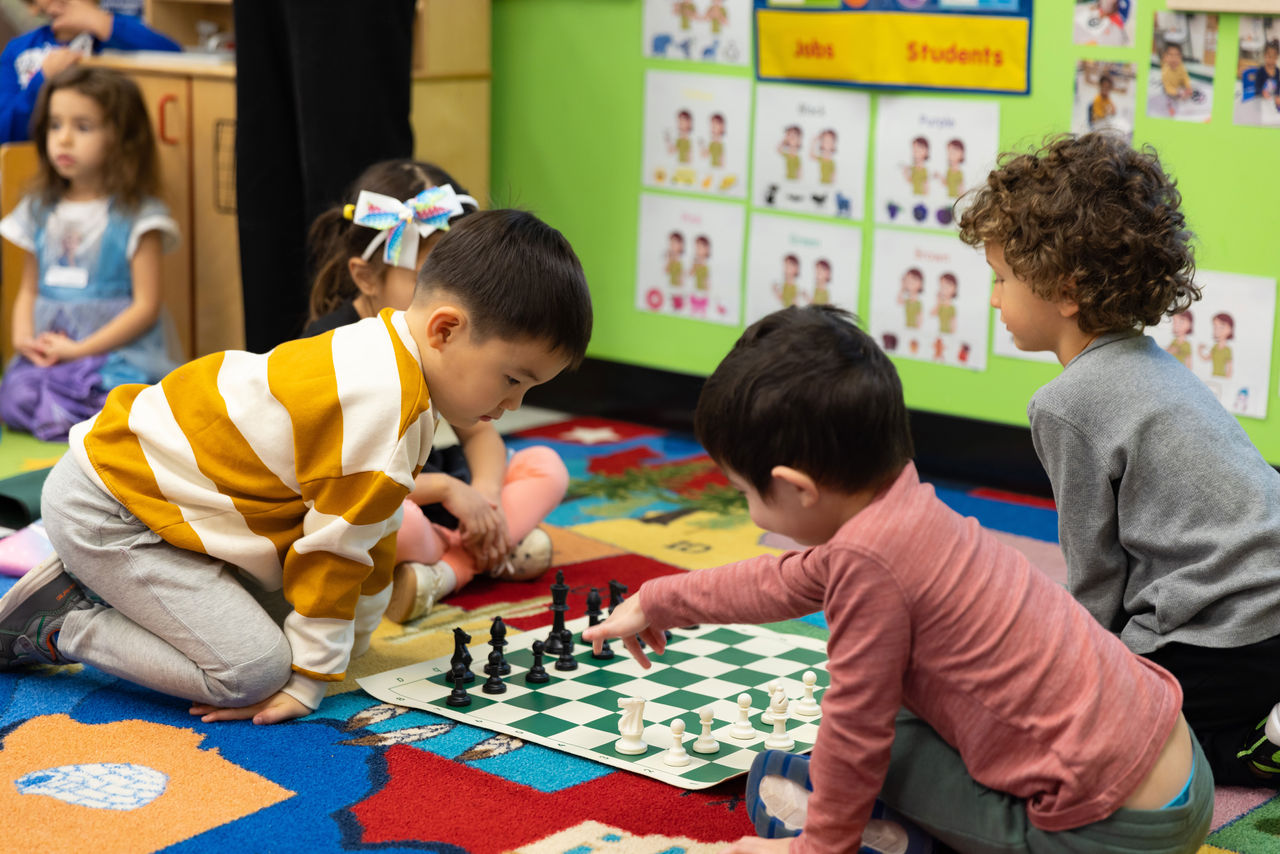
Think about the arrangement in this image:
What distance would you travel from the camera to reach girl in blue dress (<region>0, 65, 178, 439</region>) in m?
3.07

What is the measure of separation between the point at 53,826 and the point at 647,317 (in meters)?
2.15

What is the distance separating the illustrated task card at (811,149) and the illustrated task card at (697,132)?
0.05m

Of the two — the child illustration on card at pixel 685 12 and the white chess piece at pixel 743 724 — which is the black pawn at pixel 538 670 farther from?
the child illustration on card at pixel 685 12

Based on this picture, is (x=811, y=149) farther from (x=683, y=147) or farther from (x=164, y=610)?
(x=164, y=610)

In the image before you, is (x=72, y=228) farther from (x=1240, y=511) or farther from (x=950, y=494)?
(x=1240, y=511)

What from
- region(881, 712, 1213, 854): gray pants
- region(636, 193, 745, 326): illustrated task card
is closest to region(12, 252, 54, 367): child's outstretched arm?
region(636, 193, 745, 326): illustrated task card

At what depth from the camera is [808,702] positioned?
160cm

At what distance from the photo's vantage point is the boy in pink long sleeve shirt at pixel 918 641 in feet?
3.60

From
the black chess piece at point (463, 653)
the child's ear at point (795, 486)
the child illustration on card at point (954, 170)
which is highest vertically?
the child illustration on card at point (954, 170)

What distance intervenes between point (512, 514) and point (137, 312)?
55.4 inches

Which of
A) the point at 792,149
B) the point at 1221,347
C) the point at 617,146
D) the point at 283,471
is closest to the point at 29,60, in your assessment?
the point at 617,146

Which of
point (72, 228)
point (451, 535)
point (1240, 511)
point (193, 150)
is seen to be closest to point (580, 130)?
Answer: point (193, 150)

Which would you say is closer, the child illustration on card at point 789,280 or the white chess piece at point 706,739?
the white chess piece at point 706,739

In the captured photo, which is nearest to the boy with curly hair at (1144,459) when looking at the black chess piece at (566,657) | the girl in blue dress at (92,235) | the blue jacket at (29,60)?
the black chess piece at (566,657)
